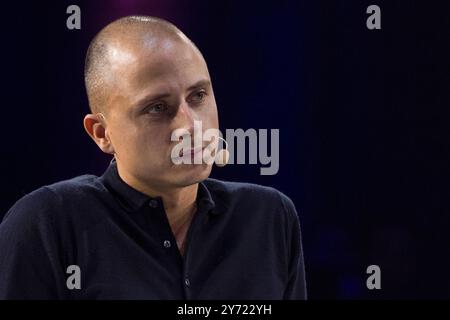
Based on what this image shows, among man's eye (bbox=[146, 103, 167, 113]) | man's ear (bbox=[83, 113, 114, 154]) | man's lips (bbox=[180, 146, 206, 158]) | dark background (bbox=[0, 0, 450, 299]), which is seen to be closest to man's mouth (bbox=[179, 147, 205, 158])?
man's lips (bbox=[180, 146, 206, 158])

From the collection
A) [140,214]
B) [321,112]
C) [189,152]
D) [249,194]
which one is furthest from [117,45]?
[321,112]

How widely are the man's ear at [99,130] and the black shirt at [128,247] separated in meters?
0.06

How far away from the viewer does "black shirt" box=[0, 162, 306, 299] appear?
147 cm

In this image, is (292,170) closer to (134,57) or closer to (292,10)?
(292,10)

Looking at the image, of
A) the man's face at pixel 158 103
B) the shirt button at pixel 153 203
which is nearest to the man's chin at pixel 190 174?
the man's face at pixel 158 103

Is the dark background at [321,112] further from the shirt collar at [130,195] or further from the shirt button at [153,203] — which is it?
the shirt button at [153,203]

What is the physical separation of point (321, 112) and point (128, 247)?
77cm

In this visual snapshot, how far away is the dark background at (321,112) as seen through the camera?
182 centimetres

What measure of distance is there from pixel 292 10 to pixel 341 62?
23 cm

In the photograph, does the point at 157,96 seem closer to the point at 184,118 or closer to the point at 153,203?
the point at 184,118

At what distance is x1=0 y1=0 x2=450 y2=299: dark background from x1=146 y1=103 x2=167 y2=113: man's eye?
39 cm

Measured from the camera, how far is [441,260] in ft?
6.63

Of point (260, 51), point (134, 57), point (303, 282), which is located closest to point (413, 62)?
point (260, 51)

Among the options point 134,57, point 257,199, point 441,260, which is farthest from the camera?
point 441,260
